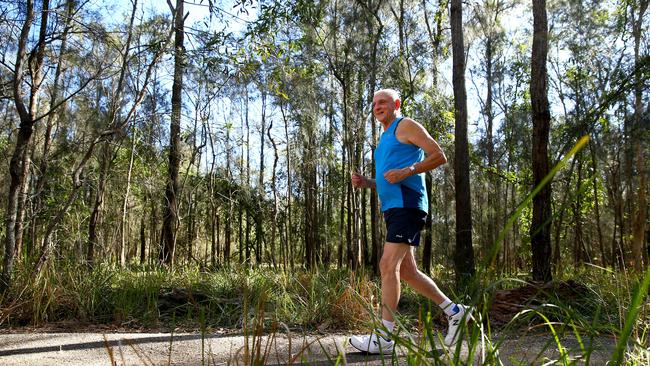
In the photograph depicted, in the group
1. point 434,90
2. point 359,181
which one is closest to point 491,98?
point 434,90

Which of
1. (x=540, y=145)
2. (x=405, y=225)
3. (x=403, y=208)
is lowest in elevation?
(x=405, y=225)

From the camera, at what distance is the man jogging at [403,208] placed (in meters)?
3.03

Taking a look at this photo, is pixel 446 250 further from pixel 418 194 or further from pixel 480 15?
pixel 418 194

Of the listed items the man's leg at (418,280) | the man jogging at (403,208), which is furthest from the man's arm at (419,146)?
the man's leg at (418,280)

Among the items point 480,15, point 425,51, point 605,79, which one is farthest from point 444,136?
point 605,79

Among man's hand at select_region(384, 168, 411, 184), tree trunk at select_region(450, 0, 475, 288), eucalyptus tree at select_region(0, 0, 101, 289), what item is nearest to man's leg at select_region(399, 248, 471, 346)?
man's hand at select_region(384, 168, 411, 184)

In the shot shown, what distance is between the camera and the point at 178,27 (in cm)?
561

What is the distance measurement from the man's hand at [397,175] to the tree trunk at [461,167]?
5117 millimetres

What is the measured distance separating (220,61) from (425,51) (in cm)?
1051

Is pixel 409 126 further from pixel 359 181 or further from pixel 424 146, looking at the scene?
pixel 359 181

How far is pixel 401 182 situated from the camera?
3.13 meters

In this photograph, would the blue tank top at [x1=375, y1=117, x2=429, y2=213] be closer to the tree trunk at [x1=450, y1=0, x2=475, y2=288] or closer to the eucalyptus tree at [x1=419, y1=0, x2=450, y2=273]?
the tree trunk at [x1=450, y1=0, x2=475, y2=288]

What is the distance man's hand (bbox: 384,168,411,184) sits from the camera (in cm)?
300

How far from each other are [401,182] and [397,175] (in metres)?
0.13
